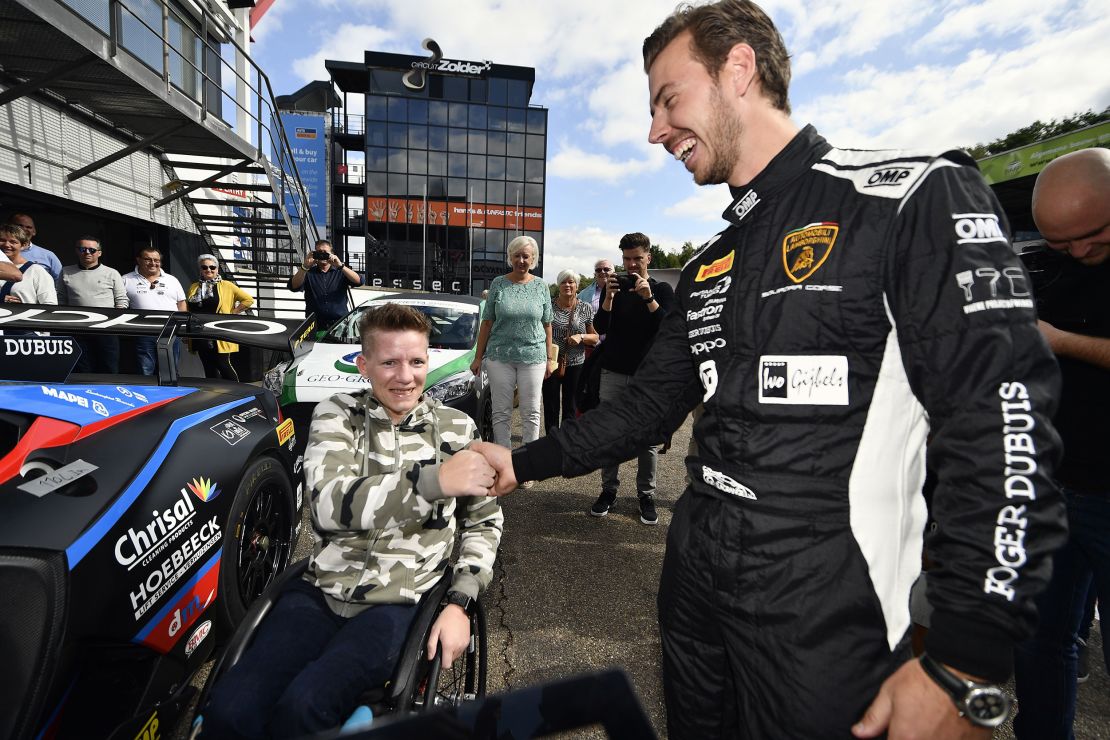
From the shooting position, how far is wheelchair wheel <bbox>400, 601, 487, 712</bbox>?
55.9 inches

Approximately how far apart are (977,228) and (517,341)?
373 cm

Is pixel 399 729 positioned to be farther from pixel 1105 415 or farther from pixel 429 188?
pixel 429 188

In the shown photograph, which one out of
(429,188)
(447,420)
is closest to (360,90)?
(429,188)

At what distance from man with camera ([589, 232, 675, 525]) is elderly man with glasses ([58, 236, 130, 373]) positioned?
5.10 meters

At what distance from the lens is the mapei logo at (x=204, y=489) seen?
78.1 inches

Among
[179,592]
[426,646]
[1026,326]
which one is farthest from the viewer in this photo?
[179,592]

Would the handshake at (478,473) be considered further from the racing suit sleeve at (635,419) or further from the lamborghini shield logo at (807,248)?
the lamborghini shield logo at (807,248)

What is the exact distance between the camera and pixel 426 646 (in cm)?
156

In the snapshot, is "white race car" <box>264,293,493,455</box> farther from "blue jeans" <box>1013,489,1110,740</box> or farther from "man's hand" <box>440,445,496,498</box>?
"blue jeans" <box>1013,489,1110,740</box>

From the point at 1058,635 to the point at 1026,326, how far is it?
4.73 ft

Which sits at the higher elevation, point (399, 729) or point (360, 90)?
point (360, 90)

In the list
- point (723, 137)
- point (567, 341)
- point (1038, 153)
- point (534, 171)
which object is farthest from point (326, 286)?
point (534, 171)

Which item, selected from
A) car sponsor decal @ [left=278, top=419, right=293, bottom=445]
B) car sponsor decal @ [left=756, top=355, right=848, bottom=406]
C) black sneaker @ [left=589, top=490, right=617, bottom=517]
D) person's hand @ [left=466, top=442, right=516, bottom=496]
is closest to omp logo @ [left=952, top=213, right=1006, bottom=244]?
car sponsor decal @ [left=756, top=355, right=848, bottom=406]

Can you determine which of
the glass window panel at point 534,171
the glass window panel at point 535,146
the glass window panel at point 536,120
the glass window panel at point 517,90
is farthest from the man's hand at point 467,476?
the glass window panel at point 517,90
